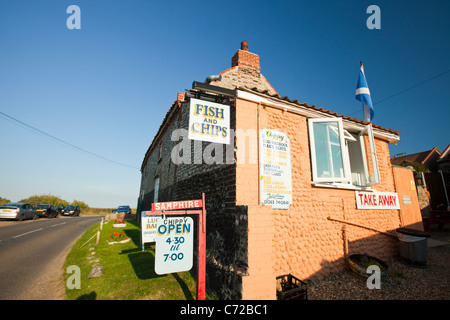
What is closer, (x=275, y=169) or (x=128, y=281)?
(x=128, y=281)

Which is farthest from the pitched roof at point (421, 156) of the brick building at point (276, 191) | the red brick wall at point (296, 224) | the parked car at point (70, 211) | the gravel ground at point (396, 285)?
the parked car at point (70, 211)

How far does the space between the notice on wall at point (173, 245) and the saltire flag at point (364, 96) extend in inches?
276

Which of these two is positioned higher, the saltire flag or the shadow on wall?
the saltire flag

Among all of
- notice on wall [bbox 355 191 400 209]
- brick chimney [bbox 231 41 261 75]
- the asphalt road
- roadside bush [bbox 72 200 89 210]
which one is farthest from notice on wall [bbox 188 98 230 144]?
roadside bush [bbox 72 200 89 210]

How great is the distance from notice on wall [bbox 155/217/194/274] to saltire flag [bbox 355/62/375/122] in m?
7.00

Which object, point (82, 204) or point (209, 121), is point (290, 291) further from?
point (82, 204)

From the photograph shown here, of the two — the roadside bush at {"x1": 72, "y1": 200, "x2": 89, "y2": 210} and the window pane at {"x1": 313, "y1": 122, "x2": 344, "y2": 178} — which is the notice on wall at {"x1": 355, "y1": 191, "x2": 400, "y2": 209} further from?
the roadside bush at {"x1": 72, "y1": 200, "x2": 89, "y2": 210}

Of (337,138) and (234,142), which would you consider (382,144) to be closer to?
(337,138)

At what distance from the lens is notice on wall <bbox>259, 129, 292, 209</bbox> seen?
176 inches

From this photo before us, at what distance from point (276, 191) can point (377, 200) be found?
4257 mm

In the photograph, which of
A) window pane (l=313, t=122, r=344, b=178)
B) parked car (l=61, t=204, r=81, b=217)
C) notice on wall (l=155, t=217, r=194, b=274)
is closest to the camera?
notice on wall (l=155, t=217, r=194, b=274)

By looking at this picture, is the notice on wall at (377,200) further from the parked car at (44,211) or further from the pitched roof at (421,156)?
the parked car at (44,211)

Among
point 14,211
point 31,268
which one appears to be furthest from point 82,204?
Result: point 31,268

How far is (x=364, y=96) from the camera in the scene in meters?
6.98
